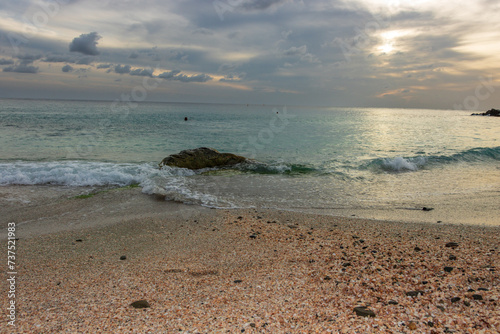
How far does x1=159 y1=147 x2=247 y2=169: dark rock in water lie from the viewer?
14.1 meters

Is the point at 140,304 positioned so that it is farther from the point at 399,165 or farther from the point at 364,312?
the point at 399,165

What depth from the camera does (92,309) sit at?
361cm

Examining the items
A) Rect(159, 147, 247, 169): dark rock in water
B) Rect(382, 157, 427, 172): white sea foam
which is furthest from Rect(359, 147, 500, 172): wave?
Rect(159, 147, 247, 169): dark rock in water

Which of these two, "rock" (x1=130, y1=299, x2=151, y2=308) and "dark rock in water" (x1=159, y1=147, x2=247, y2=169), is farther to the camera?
"dark rock in water" (x1=159, y1=147, x2=247, y2=169)

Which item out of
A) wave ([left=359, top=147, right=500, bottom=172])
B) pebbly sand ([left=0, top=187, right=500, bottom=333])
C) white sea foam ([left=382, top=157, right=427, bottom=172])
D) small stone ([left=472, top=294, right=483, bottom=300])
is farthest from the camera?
wave ([left=359, top=147, right=500, bottom=172])

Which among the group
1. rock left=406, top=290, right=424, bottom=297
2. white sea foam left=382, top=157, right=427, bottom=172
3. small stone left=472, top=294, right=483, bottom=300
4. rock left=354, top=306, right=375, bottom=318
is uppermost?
white sea foam left=382, top=157, right=427, bottom=172

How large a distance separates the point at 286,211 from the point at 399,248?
337 centimetres

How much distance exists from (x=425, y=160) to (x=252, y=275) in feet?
52.6

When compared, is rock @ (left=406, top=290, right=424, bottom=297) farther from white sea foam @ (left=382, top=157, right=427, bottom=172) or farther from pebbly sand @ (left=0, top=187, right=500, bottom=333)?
white sea foam @ (left=382, top=157, right=427, bottom=172)

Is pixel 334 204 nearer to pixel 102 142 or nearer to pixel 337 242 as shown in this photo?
pixel 337 242

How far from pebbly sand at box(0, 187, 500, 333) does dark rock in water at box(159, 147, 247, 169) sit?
6727mm

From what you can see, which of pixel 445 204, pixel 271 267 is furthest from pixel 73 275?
pixel 445 204

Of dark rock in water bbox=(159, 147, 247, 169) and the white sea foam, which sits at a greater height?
the white sea foam

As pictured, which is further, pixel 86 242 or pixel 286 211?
pixel 286 211
